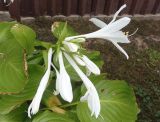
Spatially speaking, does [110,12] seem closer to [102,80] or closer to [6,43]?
[102,80]

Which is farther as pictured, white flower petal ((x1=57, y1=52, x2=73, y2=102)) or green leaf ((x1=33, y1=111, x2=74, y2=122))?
green leaf ((x1=33, y1=111, x2=74, y2=122))

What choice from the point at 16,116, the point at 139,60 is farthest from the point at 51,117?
the point at 139,60

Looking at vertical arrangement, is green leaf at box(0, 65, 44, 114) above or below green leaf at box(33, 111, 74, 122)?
above

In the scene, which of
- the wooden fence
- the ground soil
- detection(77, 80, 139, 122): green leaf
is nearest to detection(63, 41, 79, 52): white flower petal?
detection(77, 80, 139, 122): green leaf

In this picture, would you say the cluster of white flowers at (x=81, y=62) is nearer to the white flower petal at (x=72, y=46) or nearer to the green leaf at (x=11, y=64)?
the white flower petal at (x=72, y=46)

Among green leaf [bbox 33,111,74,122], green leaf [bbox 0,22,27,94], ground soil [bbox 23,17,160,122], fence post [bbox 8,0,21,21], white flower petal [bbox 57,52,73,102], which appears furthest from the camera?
fence post [bbox 8,0,21,21]

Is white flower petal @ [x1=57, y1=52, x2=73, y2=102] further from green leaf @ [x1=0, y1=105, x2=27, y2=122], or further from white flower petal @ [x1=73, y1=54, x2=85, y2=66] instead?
green leaf @ [x1=0, y1=105, x2=27, y2=122]

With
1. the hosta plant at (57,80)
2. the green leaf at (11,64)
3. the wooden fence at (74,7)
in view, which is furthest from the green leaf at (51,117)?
the wooden fence at (74,7)

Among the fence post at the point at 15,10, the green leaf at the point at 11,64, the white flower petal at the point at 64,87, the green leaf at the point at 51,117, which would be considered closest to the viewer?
the white flower petal at the point at 64,87
